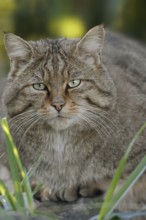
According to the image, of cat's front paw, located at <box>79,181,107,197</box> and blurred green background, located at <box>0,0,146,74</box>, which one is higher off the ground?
blurred green background, located at <box>0,0,146,74</box>

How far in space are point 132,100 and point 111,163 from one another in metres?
0.52

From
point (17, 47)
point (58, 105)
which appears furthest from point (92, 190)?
point (17, 47)

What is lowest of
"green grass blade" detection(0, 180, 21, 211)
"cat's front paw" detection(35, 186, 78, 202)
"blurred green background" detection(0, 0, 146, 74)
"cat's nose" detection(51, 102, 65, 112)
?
"cat's front paw" detection(35, 186, 78, 202)

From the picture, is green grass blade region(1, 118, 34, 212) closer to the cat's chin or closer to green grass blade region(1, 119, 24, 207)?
green grass blade region(1, 119, 24, 207)

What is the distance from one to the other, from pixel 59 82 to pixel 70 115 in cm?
22

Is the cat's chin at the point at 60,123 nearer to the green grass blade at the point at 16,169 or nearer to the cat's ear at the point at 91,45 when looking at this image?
the cat's ear at the point at 91,45

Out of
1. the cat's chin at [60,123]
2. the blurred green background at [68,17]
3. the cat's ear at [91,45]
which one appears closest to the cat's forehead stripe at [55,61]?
the cat's ear at [91,45]

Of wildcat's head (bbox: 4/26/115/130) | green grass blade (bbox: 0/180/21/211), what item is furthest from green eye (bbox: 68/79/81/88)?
green grass blade (bbox: 0/180/21/211)

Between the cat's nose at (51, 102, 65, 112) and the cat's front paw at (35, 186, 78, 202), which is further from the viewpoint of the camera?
the cat's front paw at (35, 186, 78, 202)

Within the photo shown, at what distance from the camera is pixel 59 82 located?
16.4 ft

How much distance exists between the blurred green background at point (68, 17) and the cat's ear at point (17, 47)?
4697 mm

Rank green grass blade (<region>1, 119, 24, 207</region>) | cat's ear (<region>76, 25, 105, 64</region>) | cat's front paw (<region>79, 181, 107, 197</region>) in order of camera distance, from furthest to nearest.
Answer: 1. cat's front paw (<region>79, 181, 107, 197</region>)
2. cat's ear (<region>76, 25, 105, 64</region>)
3. green grass blade (<region>1, 119, 24, 207</region>)

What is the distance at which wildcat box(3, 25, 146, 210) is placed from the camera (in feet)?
16.5

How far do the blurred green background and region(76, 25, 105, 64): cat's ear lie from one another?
4.71 m
